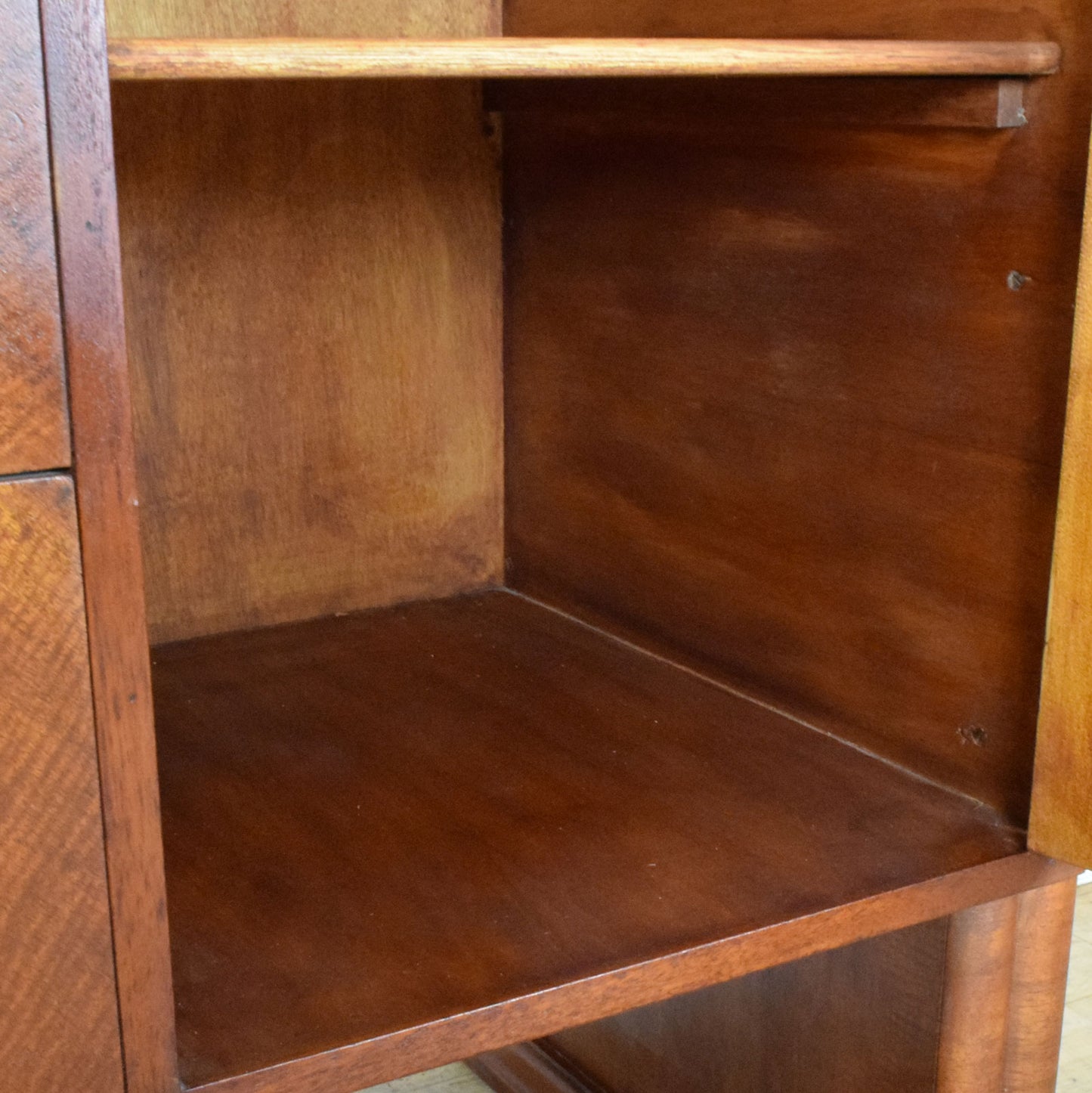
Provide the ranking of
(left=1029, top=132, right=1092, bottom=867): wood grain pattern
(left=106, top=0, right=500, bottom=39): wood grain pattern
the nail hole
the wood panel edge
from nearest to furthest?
the wood panel edge < (left=1029, top=132, right=1092, bottom=867): wood grain pattern < the nail hole < (left=106, top=0, right=500, bottom=39): wood grain pattern

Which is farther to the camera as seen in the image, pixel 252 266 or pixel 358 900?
pixel 252 266

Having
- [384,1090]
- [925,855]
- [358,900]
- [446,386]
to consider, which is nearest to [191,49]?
[358,900]

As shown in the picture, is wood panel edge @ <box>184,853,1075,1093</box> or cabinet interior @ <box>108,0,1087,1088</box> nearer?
wood panel edge @ <box>184,853,1075,1093</box>

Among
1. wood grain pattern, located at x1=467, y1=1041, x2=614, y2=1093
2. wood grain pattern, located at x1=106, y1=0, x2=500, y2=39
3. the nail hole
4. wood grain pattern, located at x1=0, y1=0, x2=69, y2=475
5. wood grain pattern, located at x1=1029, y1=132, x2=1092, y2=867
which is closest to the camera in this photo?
wood grain pattern, located at x1=0, y1=0, x2=69, y2=475

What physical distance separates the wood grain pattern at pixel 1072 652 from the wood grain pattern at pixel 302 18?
1.79 ft

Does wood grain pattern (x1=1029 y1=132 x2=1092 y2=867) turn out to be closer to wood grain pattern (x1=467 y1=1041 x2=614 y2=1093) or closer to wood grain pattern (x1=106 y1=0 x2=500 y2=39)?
wood grain pattern (x1=106 y1=0 x2=500 y2=39)

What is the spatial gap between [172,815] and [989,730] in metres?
0.52

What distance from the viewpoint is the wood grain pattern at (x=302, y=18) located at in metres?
1.16

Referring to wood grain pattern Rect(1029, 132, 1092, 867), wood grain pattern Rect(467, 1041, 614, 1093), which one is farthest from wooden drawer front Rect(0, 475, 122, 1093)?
wood grain pattern Rect(467, 1041, 614, 1093)

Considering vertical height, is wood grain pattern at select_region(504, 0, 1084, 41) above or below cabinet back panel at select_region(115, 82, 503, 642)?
above

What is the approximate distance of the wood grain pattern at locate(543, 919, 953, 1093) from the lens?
1.00 m

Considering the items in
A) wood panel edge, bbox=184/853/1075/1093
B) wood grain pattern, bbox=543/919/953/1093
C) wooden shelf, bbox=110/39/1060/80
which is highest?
wooden shelf, bbox=110/39/1060/80

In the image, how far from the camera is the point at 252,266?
1.25m

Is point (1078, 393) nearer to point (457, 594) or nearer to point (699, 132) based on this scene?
point (699, 132)
